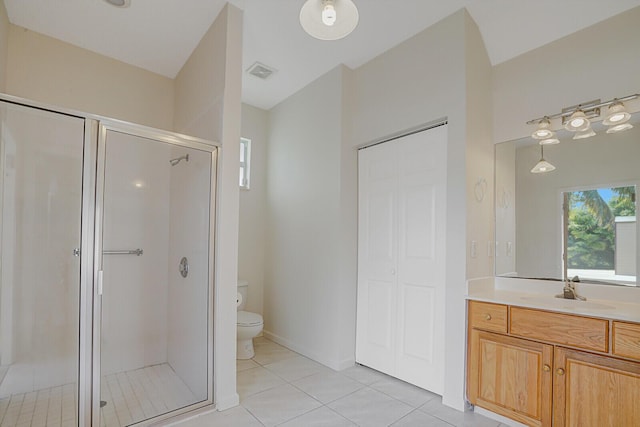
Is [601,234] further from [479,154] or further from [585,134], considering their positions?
[479,154]

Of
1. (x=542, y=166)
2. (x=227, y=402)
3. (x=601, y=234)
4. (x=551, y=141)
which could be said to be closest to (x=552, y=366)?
(x=601, y=234)

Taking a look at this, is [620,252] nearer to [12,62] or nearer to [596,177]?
[596,177]

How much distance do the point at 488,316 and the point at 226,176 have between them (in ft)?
6.74

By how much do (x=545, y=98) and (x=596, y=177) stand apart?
26.4 inches

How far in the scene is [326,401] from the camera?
239 centimetres

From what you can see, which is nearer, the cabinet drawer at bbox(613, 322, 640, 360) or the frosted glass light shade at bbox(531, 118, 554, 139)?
the cabinet drawer at bbox(613, 322, 640, 360)

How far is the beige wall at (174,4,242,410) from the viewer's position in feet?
7.46

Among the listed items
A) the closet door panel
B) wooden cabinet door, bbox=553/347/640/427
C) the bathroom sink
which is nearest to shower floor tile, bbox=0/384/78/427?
the closet door panel

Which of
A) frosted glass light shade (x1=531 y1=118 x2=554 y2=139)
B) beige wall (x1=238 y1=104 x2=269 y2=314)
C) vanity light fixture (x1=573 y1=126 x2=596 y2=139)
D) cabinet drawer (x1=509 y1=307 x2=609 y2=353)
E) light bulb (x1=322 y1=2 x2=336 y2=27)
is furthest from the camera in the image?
beige wall (x1=238 y1=104 x2=269 y2=314)

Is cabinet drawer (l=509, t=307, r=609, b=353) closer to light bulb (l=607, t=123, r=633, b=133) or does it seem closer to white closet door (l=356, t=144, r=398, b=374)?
white closet door (l=356, t=144, r=398, b=374)

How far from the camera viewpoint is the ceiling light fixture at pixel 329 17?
1340 mm

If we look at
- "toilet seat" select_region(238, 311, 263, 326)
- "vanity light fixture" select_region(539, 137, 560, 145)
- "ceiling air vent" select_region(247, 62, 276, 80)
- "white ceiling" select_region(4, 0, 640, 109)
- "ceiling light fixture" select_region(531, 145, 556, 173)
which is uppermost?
"white ceiling" select_region(4, 0, 640, 109)

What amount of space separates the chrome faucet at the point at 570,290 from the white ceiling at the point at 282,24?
68.5 inches

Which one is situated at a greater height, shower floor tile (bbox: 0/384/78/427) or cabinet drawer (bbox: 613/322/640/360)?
cabinet drawer (bbox: 613/322/640/360)
